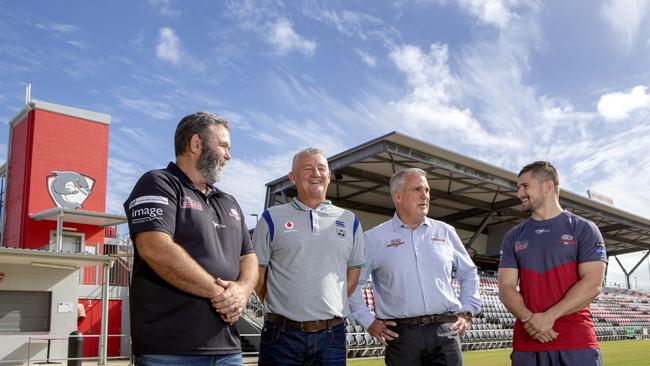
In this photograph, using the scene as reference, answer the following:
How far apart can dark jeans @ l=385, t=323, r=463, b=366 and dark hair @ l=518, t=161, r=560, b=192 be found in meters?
1.16

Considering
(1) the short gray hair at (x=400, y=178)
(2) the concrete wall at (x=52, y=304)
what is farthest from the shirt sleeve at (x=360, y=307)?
(2) the concrete wall at (x=52, y=304)

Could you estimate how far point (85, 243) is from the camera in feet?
73.3

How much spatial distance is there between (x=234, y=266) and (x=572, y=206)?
106ft

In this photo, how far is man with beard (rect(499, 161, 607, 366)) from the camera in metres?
3.62

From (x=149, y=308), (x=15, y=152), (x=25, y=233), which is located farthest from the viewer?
(x=15, y=152)

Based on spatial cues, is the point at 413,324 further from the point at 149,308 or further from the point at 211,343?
the point at 149,308

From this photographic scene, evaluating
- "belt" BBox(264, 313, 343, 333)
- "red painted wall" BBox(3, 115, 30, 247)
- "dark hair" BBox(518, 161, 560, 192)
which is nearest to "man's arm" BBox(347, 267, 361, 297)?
"belt" BBox(264, 313, 343, 333)

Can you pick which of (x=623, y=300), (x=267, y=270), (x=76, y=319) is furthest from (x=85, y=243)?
(x=623, y=300)

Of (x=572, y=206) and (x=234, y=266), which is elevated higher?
(x=572, y=206)

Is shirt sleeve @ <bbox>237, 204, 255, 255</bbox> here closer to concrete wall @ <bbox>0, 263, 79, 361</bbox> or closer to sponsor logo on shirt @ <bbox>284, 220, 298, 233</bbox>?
sponsor logo on shirt @ <bbox>284, 220, 298, 233</bbox>

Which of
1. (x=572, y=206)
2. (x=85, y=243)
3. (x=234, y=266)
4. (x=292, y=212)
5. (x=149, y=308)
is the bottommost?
(x=149, y=308)

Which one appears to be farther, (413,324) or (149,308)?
(413,324)

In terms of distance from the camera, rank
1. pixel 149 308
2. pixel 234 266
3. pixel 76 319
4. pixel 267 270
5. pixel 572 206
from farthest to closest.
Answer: pixel 572 206, pixel 76 319, pixel 267 270, pixel 234 266, pixel 149 308

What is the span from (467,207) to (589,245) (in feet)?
103
